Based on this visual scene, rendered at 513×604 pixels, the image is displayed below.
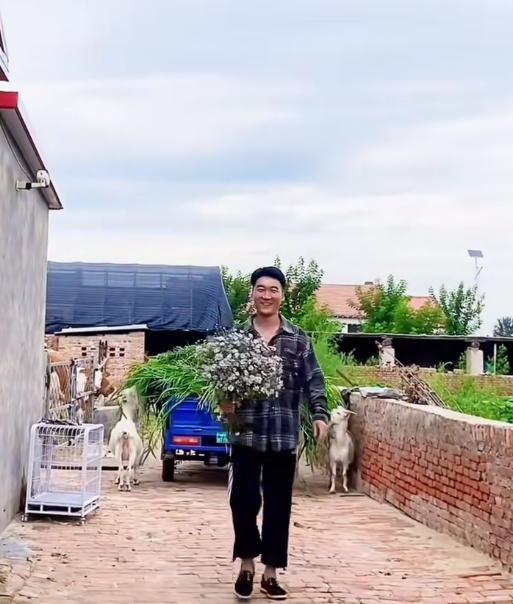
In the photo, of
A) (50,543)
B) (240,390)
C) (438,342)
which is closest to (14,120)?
(240,390)

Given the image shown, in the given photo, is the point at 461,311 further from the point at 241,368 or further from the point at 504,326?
the point at 241,368

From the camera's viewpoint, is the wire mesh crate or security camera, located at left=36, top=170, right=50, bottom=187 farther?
the wire mesh crate

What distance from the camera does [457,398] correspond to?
502 inches

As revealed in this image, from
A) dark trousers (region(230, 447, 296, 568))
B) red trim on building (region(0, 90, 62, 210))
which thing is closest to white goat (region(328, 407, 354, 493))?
red trim on building (region(0, 90, 62, 210))

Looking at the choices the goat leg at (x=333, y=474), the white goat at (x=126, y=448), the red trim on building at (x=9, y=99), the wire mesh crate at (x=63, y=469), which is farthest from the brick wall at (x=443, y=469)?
the red trim on building at (x=9, y=99)

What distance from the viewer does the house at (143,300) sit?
27.8 meters

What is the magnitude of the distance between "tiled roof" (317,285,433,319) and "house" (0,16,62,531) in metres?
38.1

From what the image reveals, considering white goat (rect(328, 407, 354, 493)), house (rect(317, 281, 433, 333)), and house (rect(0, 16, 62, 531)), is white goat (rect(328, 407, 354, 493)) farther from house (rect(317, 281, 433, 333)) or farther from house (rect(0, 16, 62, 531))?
house (rect(317, 281, 433, 333))

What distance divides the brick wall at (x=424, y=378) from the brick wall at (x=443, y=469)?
341 centimetres

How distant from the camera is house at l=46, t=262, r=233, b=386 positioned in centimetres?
2778

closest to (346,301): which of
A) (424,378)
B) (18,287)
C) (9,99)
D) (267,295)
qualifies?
(424,378)

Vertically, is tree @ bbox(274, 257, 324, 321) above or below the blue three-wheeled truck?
above

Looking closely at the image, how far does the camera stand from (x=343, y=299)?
189 feet

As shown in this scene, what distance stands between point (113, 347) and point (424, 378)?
1089 cm
